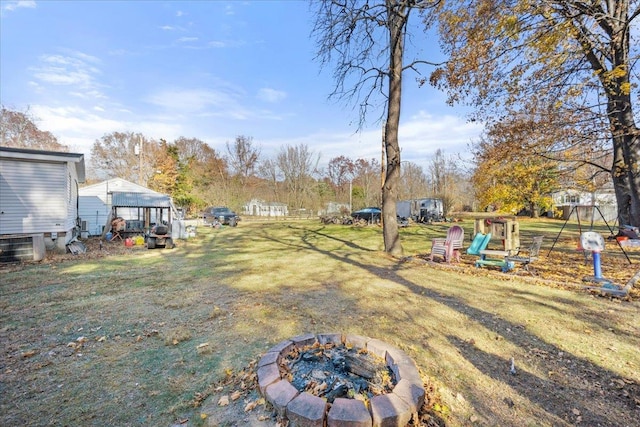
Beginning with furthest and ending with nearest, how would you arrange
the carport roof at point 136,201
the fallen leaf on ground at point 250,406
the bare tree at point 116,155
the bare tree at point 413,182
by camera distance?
1. the bare tree at point 413,182
2. the bare tree at point 116,155
3. the carport roof at point 136,201
4. the fallen leaf on ground at point 250,406

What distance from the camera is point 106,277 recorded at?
21.6 feet

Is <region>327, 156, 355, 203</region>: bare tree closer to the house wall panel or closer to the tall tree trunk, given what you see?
the tall tree trunk

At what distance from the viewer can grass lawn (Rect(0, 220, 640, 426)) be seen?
2234mm

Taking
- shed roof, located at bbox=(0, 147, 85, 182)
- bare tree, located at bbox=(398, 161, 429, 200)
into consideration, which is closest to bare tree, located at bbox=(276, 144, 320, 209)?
bare tree, located at bbox=(398, 161, 429, 200)

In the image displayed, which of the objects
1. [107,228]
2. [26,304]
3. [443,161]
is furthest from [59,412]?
[443,161]

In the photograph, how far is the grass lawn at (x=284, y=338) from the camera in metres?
2.23

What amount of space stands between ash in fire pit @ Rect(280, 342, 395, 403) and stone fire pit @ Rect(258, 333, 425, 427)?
0.38 ft

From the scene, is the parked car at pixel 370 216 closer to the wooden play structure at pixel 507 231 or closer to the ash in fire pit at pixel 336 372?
A: the wooden play structure at pixel 507 231

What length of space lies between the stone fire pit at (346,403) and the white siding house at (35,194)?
1168 centimetres

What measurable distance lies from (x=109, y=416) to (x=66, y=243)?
443 inches

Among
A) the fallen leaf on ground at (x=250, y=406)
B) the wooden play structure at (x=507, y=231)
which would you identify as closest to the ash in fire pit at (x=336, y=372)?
→ the fallen leaf on ground at (x=250, y=406)

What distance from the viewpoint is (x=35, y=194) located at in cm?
984

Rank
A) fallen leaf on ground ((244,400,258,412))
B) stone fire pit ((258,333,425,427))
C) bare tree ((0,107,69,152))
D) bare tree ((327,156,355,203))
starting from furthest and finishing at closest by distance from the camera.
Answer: bare tree ((327,156,355,203)), bare tree ((0,107,69,152)), fallen leaf on ground ((244,400,258,412)), stone fire pit ((258,333,425,427))

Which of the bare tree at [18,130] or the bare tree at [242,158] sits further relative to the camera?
the bare tree at [242,158]
